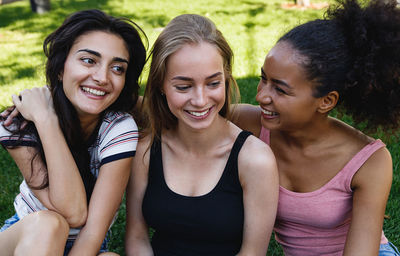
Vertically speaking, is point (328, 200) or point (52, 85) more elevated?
point (52, 85)

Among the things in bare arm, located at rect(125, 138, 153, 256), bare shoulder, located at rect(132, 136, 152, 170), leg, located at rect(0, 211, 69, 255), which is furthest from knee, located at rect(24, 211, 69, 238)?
bare shoulder, located at rect(132, 136, 152, 170)

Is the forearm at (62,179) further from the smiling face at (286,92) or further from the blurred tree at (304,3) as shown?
the blurred tree at (304,3)

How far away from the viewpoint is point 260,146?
90.0 inches

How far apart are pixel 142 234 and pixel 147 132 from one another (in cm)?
56

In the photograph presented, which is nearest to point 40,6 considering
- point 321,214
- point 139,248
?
point 139,248

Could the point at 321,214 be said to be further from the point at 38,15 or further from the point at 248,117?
the point at 38,15

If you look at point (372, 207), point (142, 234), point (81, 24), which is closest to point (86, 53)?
point (81, 24)

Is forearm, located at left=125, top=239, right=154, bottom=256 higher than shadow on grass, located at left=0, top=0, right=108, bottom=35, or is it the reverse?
shadow on grass, located at left=0, top=0, right=108, bottom=35

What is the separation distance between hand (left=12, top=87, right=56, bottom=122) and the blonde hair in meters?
0.53

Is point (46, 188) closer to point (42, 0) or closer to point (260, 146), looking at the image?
point (260, 146)

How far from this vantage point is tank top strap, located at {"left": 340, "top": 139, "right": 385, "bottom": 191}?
2.27m

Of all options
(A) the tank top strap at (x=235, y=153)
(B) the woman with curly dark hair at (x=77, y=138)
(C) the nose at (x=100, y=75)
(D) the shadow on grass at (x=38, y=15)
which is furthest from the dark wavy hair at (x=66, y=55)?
(D) the shadow on grass at (x=38, y=15)

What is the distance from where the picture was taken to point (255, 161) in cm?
223

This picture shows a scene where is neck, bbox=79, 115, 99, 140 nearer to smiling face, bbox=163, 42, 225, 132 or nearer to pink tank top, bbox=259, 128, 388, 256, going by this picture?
smiling face, bbox=163, 42, 225, 132
